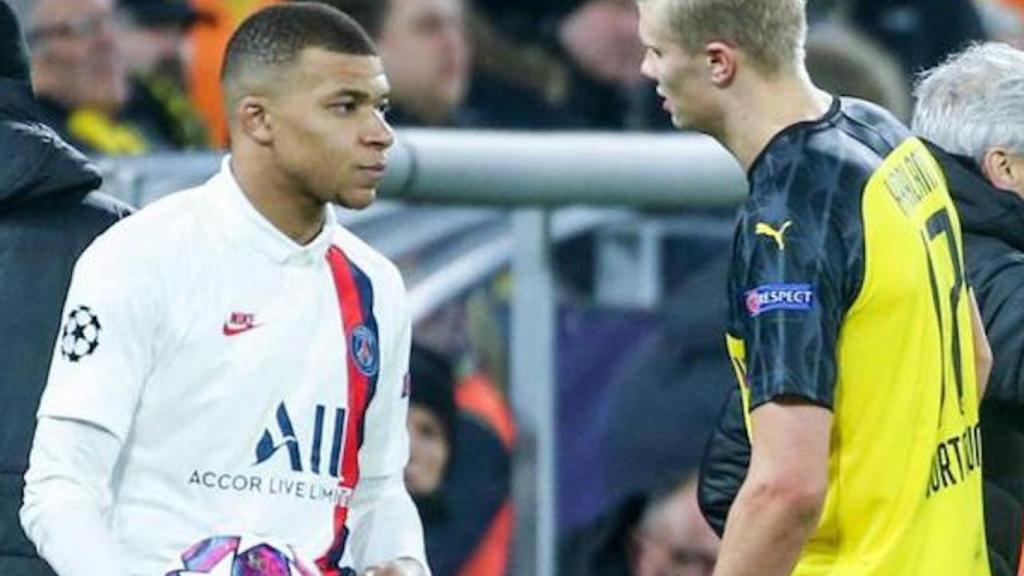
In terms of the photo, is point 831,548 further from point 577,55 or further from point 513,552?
point 577,55

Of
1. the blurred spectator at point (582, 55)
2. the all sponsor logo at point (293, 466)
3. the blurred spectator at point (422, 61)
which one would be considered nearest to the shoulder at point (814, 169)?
the all sponsor logo at point (293, 466)

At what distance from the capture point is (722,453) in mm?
6172

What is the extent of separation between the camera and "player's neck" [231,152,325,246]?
5805mm

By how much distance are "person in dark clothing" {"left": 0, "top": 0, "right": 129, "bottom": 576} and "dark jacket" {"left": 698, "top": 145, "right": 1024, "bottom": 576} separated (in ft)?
3.71

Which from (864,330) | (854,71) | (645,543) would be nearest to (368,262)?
(864,330)

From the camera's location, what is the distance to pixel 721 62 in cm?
557

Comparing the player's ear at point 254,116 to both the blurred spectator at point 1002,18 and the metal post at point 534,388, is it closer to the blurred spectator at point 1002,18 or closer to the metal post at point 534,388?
the metal post at point 534,388

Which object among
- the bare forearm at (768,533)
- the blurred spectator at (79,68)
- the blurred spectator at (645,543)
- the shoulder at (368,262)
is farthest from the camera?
the blurred spectator at (79,68)

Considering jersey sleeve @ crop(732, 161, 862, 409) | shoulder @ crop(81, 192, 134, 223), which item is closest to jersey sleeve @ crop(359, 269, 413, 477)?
shoulder @ crop(81, 192, 134, 223)

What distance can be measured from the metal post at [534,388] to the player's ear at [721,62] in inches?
105

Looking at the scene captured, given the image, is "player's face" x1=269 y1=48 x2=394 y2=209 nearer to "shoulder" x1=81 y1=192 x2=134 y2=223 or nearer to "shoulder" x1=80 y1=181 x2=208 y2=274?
"shoulder" x1=80 y1=181 x2=208 y2=274

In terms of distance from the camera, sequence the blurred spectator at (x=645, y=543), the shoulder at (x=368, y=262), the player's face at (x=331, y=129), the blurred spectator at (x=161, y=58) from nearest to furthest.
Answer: the player's face at (x=331, y=129) < the shoulder at (x=368, y=262) < the blurred spectator at (x=645, y=543) < the blurred spectator at (x=161, y=58)

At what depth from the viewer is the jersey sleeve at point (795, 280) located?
17.9 feet

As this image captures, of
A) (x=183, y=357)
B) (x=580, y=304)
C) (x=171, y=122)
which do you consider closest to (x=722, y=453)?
(x=183, y=357)
